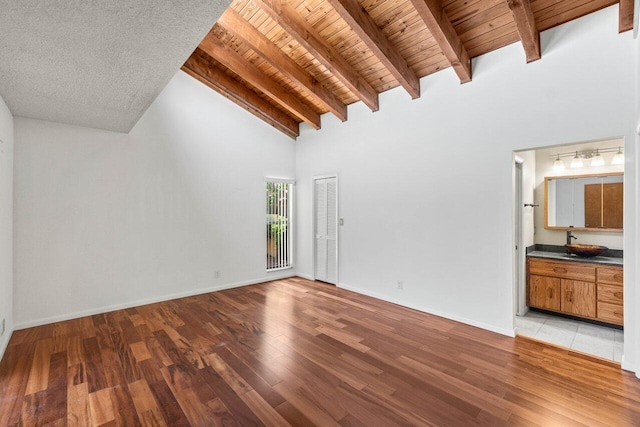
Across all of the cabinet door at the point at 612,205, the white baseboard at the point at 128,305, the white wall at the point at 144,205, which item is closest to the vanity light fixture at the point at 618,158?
the cabinet door at the point at 612,205

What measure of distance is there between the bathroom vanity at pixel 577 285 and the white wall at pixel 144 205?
438cm

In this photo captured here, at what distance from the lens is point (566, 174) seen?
4.19 m

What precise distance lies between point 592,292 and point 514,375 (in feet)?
6.68

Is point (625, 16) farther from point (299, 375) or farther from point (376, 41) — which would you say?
point (299, 375)

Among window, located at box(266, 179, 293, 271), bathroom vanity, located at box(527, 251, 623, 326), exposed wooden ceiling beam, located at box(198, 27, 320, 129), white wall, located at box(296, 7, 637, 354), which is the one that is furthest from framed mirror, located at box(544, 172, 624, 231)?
window, located at box(266, 179, 293, 271)

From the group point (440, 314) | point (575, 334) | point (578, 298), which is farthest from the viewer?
point (440, 314)

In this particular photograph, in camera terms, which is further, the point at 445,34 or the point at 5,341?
the point at 5,341

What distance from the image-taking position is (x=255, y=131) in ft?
18.1

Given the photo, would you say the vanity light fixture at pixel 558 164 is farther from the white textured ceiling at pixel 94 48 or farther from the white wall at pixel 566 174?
the white textured ceiling at pixel 94 48

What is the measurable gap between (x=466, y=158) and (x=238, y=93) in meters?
3.74

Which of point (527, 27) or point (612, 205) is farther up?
point (527, 27)

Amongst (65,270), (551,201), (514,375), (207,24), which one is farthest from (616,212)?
(65,270)

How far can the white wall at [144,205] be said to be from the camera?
11.7ft

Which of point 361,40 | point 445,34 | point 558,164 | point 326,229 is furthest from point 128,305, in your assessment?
point 558,164
